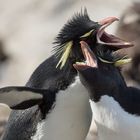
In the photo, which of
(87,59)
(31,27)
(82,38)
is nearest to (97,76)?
(87,59)

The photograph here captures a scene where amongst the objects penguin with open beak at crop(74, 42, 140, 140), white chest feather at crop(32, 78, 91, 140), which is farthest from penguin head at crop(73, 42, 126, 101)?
white chest feather at crop(32, 78, 91, 140)

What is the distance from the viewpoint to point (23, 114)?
2.84 metres

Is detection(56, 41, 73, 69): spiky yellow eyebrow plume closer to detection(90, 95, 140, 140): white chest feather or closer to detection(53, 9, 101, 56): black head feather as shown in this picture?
detection(53, 9, 101, 56): black head feather

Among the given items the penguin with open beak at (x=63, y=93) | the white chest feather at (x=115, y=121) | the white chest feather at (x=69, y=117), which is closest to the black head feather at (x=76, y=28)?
the penguin with open beak at (x=63, y=93)

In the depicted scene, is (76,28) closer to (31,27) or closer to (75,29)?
(75,29)

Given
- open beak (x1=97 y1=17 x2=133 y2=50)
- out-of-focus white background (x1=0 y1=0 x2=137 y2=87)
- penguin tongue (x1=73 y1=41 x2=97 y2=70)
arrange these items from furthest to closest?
1. out-of-focus white background (x1=0 y1=0 x2=137 y2=87)
2. open beak (x1=97 y1=17 x2=133 y2=50)
3. penguin tongue (x1=73 y1=41 x2=97 y2=70)

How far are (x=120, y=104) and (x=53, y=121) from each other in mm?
320

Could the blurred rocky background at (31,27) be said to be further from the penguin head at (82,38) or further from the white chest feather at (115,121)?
the white chest feather at (115,121)

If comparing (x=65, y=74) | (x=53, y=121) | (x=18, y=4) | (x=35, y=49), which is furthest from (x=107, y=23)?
(x=18, y=4)

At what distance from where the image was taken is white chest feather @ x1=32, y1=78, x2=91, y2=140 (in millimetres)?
2658

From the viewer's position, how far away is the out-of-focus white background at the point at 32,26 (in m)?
5.31

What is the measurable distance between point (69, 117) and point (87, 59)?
0.30m

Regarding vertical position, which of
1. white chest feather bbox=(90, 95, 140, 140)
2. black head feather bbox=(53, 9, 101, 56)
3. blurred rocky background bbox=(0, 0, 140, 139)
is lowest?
blurred rocky background bbox=(0, 0, 140, 139)

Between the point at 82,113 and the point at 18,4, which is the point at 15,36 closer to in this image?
the point at 18,4
